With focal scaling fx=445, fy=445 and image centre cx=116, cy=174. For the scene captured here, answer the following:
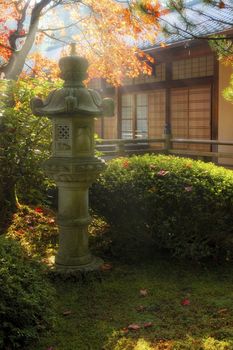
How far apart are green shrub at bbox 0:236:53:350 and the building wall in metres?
8.50

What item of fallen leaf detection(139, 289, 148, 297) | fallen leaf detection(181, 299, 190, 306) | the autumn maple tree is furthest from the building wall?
fallen leaf detection(181, 299, 190, 306)

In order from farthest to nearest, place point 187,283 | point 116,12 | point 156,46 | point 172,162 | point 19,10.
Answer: point 156,46 < point 19,10 < point 116,12 < point 172,162 < point 187,283

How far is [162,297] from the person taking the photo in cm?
433

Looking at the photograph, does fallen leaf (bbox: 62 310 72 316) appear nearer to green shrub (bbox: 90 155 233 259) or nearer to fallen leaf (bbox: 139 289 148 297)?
fallen leaf (bbox: 139 289 148 297)

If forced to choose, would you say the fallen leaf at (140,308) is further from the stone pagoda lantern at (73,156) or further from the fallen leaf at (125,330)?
the stone pagoda lantern at (73,156)

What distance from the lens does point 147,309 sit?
13.3 feet

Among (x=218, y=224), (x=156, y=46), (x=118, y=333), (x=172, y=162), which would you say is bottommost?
(x=118, y=333)

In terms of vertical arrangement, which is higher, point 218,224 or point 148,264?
point 218,224

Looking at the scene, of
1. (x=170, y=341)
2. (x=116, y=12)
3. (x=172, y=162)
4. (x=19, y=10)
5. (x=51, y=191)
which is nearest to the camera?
(x=170, y=341)

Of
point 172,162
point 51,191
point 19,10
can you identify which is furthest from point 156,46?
point 172,162

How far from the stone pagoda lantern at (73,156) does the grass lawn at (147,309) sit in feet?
1.28

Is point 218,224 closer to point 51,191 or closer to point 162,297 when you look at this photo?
point 162,297

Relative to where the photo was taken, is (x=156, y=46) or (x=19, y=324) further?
(x=156, y=46)

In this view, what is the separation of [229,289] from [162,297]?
2.34 feet
